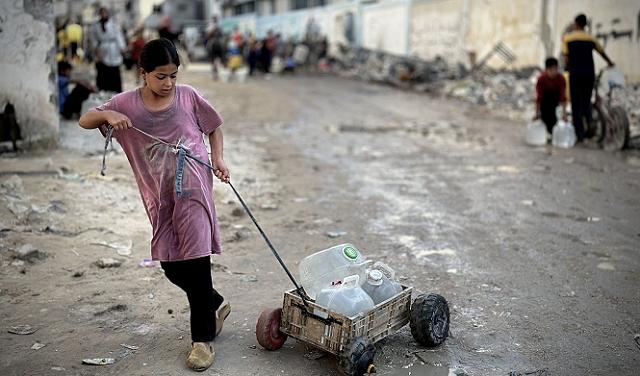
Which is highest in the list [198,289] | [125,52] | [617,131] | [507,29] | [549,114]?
[507,29]

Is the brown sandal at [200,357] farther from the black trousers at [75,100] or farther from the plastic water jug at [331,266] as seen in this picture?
the black trousers at [75,100]

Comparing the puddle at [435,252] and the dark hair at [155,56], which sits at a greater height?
the dark hair at [155,56]

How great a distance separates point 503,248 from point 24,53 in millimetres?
5421

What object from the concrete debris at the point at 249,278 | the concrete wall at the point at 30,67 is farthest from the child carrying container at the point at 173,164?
the concrete wall at the point at 30,67

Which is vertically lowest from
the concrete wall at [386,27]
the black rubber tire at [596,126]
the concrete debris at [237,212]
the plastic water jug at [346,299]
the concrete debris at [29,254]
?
the concrete debris at [237,212]

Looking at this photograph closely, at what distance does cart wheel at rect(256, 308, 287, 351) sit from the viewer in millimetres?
3207

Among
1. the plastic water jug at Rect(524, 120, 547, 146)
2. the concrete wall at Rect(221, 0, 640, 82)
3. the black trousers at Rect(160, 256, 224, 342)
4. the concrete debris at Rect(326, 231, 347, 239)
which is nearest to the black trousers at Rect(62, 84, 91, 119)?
the concrete debris at Rect(326, 231, 347, 239)

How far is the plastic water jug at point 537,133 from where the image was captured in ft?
30.9

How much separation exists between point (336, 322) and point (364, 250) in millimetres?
1998

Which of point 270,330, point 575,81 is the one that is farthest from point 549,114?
point 270,330

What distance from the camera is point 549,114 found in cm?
962

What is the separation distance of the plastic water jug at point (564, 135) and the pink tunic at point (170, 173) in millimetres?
7408

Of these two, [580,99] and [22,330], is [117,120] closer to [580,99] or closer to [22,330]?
[22,330]

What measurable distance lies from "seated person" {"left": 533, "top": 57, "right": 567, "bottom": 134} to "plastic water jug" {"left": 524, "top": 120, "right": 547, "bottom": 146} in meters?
0.12
